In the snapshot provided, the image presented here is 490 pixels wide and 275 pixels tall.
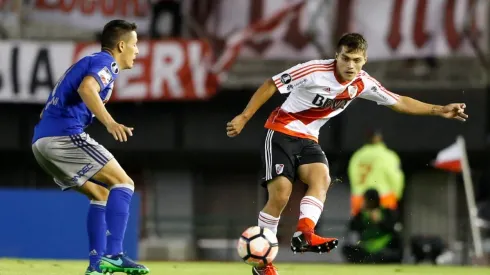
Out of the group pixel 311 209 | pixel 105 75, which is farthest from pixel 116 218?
pixel 311 209

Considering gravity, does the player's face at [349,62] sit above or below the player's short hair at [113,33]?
below

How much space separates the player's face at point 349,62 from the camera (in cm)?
1027

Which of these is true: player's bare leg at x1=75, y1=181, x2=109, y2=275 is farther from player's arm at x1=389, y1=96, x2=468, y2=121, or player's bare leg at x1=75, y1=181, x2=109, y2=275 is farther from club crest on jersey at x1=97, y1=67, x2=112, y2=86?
player's arm at x1=389, y1=96, x2=468, y2=121

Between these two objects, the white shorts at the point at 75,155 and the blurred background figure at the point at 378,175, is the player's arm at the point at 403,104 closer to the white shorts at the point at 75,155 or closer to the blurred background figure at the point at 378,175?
the white shorts at the point at 75,155

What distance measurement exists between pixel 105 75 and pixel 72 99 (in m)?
0.35

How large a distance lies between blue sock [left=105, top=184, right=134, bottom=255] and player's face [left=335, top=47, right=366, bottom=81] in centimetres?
196

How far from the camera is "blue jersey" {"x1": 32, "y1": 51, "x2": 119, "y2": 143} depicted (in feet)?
31.3

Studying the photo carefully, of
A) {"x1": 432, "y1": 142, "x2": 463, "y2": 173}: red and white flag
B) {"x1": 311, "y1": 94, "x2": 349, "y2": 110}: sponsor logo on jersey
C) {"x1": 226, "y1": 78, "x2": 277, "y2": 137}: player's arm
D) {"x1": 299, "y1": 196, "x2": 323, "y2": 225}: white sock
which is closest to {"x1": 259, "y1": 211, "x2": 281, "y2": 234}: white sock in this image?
{"x1": 299, "y1": 196, "x2": 323, "y2": 225}: white sock

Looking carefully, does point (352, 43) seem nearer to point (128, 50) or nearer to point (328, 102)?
point (328, 102)

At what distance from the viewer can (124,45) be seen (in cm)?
990

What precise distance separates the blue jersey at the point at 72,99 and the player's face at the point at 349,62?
1796 mm

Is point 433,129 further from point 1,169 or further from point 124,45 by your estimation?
point 124,45

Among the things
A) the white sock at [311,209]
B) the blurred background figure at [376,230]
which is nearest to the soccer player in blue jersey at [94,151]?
the white sock at [311,209]

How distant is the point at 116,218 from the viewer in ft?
31.4
